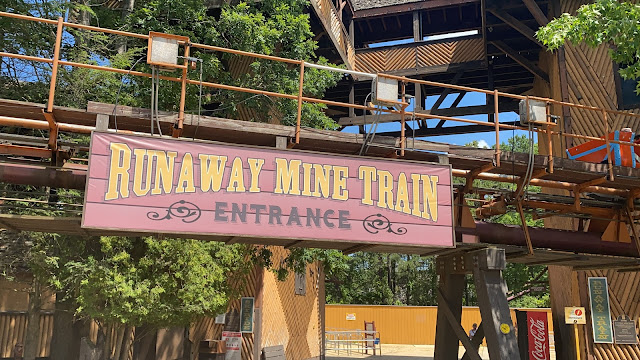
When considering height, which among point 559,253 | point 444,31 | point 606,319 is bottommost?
point 606,319

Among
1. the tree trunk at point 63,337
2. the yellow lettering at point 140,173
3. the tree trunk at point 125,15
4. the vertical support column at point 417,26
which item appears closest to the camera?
the yellow lettering at point 140,173

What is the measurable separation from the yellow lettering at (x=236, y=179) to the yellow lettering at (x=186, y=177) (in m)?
0.52

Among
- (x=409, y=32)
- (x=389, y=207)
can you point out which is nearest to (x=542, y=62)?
(x=409, y=32)

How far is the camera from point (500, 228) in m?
10.3

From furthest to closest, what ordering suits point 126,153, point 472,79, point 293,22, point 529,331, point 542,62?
1. point 472,79
2. point 542,62
3. point 293,22
4. point 529,331
5. point 126,153

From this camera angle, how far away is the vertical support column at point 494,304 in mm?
8789

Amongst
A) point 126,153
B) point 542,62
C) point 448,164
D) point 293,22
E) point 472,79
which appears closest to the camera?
point 126,153

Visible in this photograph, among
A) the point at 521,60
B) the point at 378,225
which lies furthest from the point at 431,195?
the point at 521,60

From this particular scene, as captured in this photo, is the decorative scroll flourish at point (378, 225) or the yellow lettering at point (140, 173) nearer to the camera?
the yellow lettering at point (140, 173)

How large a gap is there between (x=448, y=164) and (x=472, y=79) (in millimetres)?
18378

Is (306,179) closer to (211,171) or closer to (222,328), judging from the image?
(211,171)

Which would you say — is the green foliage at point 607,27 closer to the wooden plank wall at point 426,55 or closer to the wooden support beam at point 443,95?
the wooden support beam at point 443,95

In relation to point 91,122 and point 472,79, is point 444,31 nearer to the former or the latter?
point 472,79

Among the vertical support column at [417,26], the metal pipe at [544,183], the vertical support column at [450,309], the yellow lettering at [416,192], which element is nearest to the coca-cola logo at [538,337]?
the metal pipe at [544,183]
